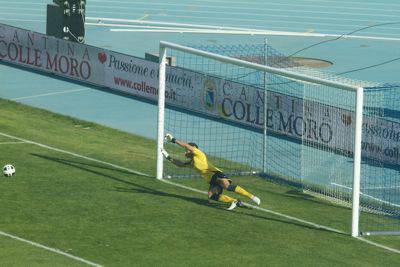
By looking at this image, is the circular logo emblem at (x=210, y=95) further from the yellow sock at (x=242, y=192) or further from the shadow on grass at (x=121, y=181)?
the yellow sock at (x=242, y=192)

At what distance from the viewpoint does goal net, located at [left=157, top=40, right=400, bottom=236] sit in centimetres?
2531

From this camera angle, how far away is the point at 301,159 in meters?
27.3

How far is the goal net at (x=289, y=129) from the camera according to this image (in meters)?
25.3

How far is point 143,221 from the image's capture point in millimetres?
22453

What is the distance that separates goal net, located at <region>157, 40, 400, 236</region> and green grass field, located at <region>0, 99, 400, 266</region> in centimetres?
78

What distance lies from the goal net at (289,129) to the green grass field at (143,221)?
30.6 inches

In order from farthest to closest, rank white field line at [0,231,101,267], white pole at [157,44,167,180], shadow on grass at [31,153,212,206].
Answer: white pole at [157,44,167,180]
shadow on grass at [31,153,212,206]
white field line at [0,231,101,267]

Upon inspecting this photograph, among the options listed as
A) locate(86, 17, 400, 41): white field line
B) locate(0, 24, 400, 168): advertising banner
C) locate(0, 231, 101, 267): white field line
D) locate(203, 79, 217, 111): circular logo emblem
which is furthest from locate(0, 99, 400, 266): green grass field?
locate(86, 17, 400, 41): white field line

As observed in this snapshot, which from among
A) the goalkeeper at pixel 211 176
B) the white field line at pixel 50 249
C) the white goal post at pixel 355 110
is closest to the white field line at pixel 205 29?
the white goal post at pixel 355 110

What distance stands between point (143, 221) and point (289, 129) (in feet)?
28.3

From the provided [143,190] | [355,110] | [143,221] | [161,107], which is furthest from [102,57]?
[355,110]

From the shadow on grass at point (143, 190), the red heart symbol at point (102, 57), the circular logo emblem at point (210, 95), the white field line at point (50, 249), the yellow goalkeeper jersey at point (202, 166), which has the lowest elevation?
the white field line at point (50, 249)

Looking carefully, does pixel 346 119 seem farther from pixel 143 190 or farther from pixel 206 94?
pixel 206 94

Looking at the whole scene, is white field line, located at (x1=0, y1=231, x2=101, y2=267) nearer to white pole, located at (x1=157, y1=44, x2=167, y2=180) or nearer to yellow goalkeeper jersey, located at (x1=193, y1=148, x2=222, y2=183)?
yellow goalkeeper jersey, located at (x1=193, y1=148, x2=222, y2=183)
